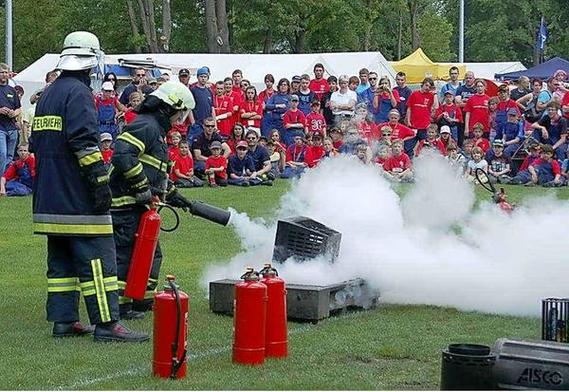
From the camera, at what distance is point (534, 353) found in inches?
220

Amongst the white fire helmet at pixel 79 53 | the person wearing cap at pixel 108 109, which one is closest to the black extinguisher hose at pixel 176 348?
the white fire helmet at pixel 79 53

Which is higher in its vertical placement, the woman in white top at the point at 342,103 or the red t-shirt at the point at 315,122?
the woman in white top at the point at 342,103

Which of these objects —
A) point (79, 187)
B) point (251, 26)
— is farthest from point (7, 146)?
point (251, 26)

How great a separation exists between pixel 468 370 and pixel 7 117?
43.6 ft

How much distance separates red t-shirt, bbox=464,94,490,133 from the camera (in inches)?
848

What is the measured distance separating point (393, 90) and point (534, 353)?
55.8 feet

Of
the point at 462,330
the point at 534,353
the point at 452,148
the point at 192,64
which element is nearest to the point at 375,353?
the point at 462,330

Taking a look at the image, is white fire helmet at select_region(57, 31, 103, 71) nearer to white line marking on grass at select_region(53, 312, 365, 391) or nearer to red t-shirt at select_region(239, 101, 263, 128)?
white line marking on grass at select_region(53, 312, 365, 391)

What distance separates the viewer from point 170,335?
6367 millimetres

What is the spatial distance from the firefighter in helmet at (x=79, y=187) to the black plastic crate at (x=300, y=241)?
1.61 metres

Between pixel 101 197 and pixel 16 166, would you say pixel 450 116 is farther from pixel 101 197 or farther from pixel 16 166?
pixel 101 197

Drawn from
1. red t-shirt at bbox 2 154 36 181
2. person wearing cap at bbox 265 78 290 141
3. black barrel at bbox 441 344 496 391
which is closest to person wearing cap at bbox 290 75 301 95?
person wearing cap at bbox 265 78 290 141

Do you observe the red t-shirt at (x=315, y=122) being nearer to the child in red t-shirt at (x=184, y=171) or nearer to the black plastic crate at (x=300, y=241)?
the child in red t-shirt at (x=184, y=171)

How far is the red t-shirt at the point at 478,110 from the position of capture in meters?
21.5
